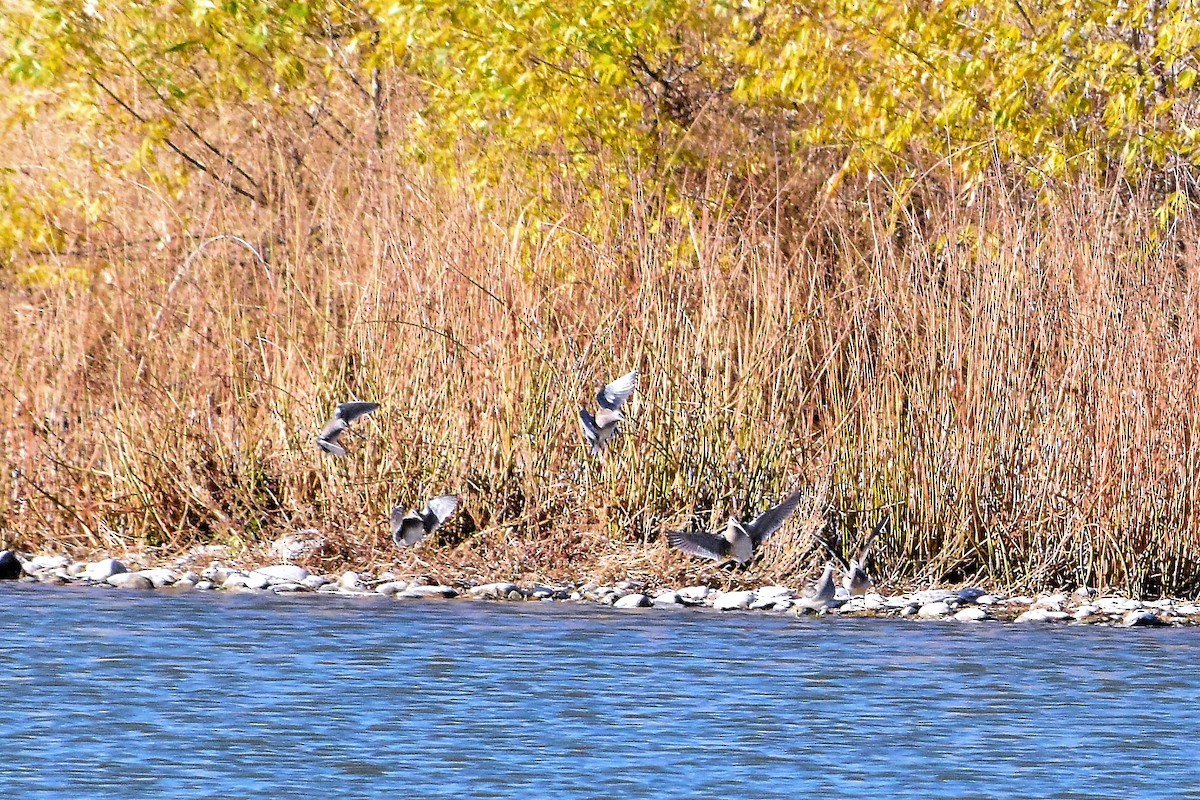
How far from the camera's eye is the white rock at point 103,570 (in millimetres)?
9914

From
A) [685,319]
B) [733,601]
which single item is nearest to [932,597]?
[733,601]

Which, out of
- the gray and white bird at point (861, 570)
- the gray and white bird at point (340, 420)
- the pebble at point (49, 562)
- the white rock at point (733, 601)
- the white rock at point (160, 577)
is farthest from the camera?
the pebble at point (49, 562)

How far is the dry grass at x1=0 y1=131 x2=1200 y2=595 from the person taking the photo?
938cm

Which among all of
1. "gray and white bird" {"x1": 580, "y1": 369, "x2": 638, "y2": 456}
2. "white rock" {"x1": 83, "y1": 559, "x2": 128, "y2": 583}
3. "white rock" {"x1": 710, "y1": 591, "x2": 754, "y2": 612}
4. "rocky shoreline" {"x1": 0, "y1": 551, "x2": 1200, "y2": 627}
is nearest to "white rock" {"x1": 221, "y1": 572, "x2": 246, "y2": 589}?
"rocky shoreline" {"x1": 0, "y1": 551, "x2": 1200, "y2": 627}

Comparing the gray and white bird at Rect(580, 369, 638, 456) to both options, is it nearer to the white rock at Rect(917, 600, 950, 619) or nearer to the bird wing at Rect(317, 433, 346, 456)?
the bird wing at Rect(317, 433, 346, 456)

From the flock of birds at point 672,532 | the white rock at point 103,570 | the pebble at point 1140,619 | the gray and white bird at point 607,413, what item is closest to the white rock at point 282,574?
the flock of birds at point 672,532

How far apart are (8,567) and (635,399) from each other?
→ 2863 millimetres

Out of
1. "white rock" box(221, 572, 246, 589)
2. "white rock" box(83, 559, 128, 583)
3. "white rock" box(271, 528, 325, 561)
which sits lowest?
"white rock" box(221, 572, 246, 589)

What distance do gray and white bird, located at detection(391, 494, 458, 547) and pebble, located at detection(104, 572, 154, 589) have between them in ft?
3.67

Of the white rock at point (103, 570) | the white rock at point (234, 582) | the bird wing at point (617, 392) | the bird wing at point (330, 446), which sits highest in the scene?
the bird wing at point (617, 392)

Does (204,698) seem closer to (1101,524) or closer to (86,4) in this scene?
(1101,524)

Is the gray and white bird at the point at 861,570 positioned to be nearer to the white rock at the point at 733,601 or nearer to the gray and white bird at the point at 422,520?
the white rock at the point at 733,601

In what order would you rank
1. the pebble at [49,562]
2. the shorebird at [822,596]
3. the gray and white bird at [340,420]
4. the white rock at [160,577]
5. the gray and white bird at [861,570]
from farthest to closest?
the pebble at [49,562] < the white rock at [160,577] < the gray and white bird at [340,420] < the gray and white bird at [861,570] < the shorebird at [822,596]

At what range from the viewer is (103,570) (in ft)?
32.6
